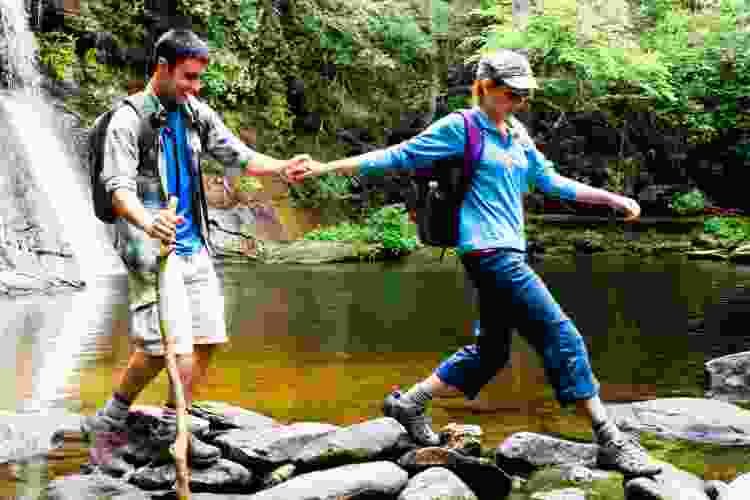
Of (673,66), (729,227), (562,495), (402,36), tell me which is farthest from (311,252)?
(562,495)

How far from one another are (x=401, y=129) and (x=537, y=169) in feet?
67.5

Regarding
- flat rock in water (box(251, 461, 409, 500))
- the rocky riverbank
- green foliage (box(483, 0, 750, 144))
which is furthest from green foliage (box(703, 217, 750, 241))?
flat rock in water (box(251, 461, 409, 500))

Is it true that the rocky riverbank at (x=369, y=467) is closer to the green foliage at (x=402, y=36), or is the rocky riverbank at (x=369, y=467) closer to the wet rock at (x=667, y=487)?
the wet rock at (x=667, y=487)

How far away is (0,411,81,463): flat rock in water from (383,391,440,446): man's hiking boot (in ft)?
5.65

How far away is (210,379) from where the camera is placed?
633cm

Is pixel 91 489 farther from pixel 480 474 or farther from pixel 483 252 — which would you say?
pixel 483 252

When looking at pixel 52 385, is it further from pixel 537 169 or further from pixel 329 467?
pixel 537 169

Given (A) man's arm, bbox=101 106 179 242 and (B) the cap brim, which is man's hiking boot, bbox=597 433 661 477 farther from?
(A) man's arm, bbox=101 106 179 242

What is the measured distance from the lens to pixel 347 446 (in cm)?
Result: 387

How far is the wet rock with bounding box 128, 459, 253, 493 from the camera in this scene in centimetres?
376

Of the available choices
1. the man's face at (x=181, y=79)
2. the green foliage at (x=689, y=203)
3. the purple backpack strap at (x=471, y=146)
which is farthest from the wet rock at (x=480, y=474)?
the green foliage at (x=689, y=203)

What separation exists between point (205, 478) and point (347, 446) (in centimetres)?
62

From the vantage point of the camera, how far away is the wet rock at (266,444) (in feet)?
12.8

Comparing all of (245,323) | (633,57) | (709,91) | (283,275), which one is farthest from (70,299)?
(709,91)
